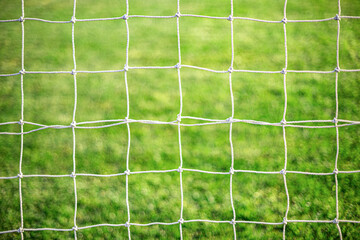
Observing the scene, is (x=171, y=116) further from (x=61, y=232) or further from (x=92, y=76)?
(x=61, y=232)

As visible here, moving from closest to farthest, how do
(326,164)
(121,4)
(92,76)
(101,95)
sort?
(326,164), (101,95), (92,76), (121,4)

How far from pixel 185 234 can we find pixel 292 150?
0.96m

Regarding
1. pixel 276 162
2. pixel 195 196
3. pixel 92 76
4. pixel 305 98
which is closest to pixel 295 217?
pixel 276 162

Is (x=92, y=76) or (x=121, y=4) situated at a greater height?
(x=121, y=4)

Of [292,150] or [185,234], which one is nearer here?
[185,234]

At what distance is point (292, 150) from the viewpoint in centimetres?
220

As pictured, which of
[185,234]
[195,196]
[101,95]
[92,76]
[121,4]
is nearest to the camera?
[185,234]

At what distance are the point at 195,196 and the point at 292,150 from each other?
0.77 meters

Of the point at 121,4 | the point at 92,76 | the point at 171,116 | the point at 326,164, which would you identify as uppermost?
the point at 121,4

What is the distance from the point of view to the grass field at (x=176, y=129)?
74.4 inches

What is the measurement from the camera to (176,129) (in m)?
2.38

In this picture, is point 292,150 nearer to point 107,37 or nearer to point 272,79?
point 272,79

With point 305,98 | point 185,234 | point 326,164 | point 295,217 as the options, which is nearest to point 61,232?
point 185,234

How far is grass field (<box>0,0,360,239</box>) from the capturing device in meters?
1.89
